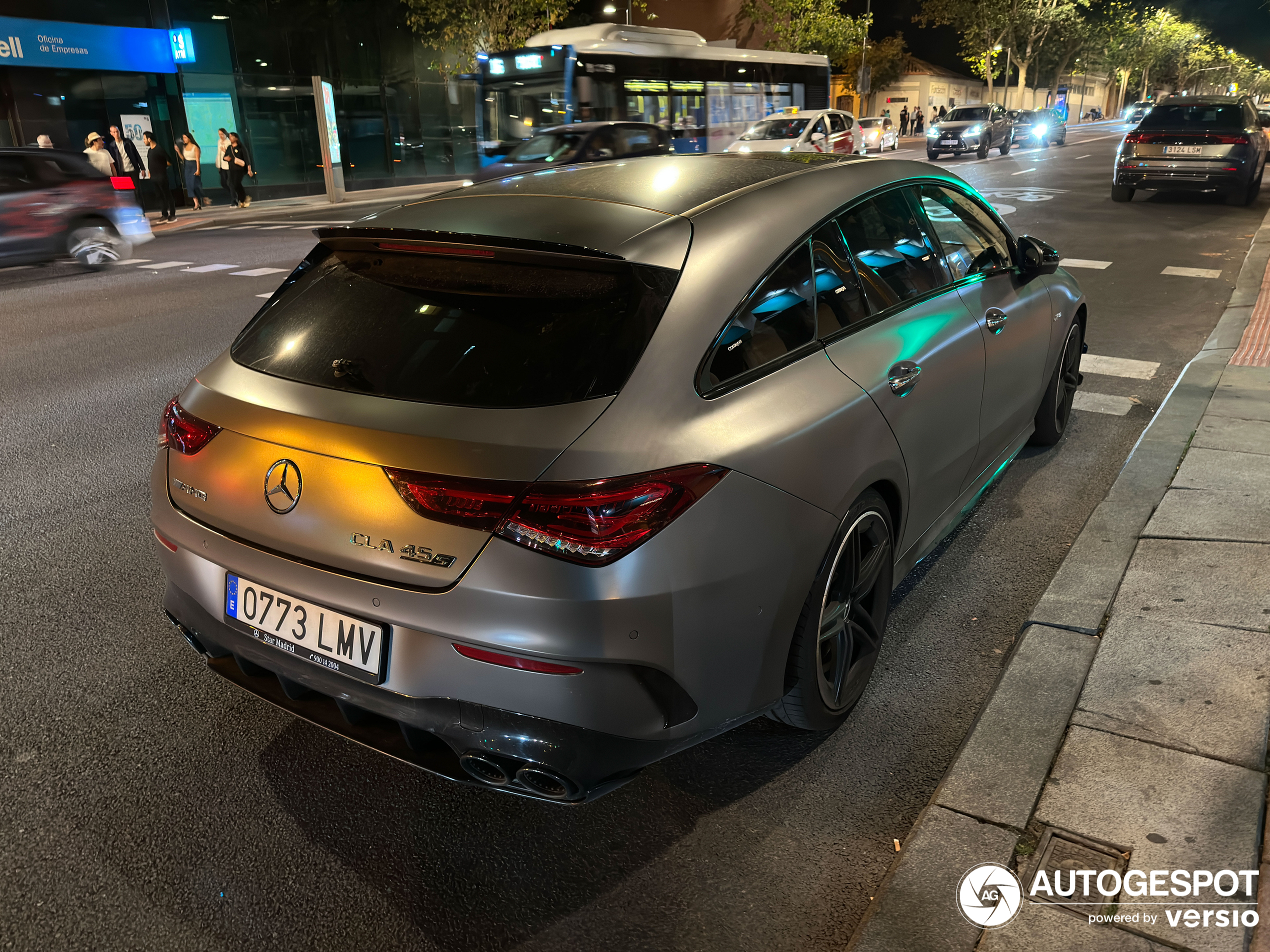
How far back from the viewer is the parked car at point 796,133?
25.1 metres

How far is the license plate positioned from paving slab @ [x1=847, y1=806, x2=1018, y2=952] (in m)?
1.27

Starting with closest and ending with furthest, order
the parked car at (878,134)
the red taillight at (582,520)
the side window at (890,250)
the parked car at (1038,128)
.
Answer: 1. the red taillight at (582,520)
2. the side window at (890,250)
3. the parked car at (878,134)
4. the parked car at (1038,128)

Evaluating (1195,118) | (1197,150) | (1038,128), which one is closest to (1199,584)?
(1197,150)

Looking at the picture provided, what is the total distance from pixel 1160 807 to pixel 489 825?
5.74 feet

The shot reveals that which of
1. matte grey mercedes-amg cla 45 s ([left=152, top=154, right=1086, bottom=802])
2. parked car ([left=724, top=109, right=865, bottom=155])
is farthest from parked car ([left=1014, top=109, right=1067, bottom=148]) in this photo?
matte grey mercedes-amg cla 45 s ([left=152, top=154, right=1086, bottom=802])

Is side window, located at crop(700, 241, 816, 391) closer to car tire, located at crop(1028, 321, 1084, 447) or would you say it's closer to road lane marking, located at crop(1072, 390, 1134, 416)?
car tire, located at crop(1028, 321, 1084, 447)

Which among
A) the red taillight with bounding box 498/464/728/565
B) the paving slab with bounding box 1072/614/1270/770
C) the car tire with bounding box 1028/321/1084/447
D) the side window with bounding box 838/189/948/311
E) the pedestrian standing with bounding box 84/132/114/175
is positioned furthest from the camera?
the pedestrian standing with bounding box 84/132/114/175

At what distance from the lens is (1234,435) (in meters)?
5.18

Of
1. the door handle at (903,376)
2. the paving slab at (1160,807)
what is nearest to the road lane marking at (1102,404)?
the door handle at (903,376)

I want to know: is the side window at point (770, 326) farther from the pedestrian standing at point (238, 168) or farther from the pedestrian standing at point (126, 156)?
the pedestrian standing at point (238, 168)

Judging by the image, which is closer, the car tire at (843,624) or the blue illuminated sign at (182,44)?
the car tire at (843,624)

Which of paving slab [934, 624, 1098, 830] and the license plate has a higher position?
the license plate

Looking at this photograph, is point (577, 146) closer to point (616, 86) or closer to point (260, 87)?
point (616, 86)

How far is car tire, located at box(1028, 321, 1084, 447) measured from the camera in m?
4.88
